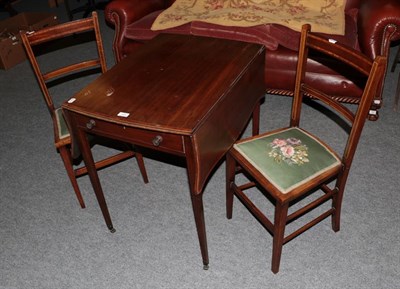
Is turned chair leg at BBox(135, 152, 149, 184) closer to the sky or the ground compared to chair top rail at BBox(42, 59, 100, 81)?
closer to the ground

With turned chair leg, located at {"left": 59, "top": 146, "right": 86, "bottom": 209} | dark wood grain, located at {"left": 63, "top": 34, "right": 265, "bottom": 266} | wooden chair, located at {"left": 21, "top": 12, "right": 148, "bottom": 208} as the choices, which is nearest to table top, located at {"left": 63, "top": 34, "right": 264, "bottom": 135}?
dark wood grain, located at {"left": 63, "top": 34, "right": 265, "bottom": 266}

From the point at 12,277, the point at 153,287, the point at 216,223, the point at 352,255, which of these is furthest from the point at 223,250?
the point at 12,277

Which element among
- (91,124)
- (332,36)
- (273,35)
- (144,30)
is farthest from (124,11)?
(91,124)

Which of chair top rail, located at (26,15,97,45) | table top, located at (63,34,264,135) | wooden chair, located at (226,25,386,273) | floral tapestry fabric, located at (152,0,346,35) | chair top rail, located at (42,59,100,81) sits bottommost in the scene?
wooden chair, located at (226,25,386,273)

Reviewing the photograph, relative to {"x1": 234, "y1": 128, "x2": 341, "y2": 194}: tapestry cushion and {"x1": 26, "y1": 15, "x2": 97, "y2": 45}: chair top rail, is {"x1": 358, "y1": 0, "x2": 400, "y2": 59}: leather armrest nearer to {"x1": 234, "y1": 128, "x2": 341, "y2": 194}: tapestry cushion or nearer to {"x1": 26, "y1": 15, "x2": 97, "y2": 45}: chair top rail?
{"x1": 234, "y1": 128, "x2": 341, "y2": 194}: tapestry cushion

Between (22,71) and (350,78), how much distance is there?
284cm

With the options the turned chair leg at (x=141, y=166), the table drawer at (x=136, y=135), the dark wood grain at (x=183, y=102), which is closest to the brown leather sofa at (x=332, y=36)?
the dark wood grain at (x=183, y=102)

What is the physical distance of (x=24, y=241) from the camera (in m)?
2.00

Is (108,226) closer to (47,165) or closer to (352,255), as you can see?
(47,165)

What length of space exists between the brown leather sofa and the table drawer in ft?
4.56

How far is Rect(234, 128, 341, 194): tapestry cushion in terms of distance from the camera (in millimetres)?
1569

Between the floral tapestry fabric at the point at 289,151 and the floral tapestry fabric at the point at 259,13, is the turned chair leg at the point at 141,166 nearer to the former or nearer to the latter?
the floral tapestry fabric at the point at 289,151

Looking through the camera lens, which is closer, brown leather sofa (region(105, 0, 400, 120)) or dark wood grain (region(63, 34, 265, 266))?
dark wood grain (region(63, 34, 265, 266))

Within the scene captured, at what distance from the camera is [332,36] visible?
250cm
